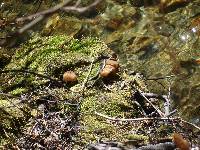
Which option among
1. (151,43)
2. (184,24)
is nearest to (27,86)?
(151,43)

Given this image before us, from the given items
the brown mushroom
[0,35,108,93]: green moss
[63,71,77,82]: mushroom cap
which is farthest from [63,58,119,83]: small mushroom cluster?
the brown mushroom

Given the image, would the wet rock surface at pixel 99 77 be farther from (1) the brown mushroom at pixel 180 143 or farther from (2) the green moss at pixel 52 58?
(1) the brown mushroom at pixel 180 143

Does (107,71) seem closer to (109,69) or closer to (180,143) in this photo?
(109,69)

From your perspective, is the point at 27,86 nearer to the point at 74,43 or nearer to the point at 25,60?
the point at 25,60

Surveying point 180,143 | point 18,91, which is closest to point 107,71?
point 18,91

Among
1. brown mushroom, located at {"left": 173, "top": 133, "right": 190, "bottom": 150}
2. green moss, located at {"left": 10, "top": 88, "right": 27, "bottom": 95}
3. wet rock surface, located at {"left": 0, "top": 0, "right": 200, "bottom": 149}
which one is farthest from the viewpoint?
green moss, located at {"left": 10, "top": 88, "right": 27, "bottom": 95}

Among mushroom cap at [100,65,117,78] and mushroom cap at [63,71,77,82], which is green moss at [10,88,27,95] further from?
mushroom cap at [100,65,117,78]

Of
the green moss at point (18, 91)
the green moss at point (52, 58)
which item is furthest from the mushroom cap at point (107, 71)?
the green moss at point (18, 91)

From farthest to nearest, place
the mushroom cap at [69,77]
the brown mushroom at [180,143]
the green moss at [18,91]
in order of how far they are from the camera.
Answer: the mushroom cap at [69,77], the green moss at [18,91], the brown mushroom at [180,143]

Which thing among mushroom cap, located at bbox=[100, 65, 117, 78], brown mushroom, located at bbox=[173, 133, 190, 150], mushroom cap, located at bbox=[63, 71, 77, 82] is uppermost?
mushroom cap, located at bbox=[100, 65, 117, 78]
